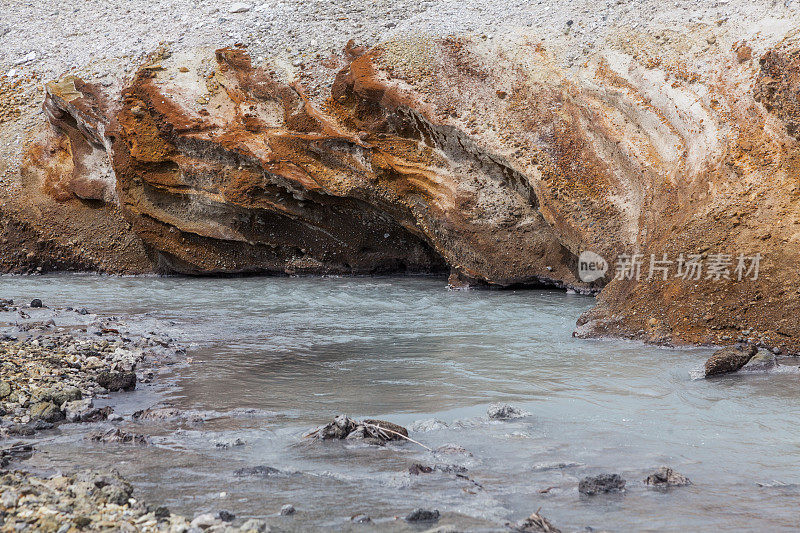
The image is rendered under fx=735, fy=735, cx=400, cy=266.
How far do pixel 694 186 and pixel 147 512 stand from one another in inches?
288

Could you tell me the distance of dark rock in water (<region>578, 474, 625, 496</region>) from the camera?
12.7 ft

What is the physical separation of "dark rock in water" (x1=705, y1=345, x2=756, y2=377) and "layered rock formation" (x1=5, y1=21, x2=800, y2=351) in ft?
3.17

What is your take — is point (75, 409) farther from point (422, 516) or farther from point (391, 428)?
point (422, 516)

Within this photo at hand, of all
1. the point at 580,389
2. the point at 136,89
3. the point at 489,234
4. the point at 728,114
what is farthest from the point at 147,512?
the point at 136,89

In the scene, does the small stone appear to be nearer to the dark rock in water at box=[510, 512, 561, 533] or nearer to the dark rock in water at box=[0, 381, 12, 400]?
the dark rock in water at box=[510, 512, 561, 533]

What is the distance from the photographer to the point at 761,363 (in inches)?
272

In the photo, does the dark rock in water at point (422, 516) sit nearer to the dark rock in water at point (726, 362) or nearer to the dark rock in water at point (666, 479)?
the dark rock in water at point (666, 479)

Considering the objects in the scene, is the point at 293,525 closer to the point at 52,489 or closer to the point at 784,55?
the point at 52,489

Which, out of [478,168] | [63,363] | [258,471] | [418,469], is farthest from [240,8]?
[418,469]

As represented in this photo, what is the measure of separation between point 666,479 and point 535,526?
1.02 metres

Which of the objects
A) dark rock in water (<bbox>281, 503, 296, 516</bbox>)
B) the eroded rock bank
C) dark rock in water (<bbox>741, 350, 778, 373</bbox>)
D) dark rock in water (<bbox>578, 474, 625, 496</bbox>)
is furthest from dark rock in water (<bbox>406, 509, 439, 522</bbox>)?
dark rock in water (<bbox>741, 350, 778, 373</bbox>)

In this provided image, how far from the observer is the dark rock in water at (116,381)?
6.11 meters

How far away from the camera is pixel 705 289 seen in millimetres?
7965

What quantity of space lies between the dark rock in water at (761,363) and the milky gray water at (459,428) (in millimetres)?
253
